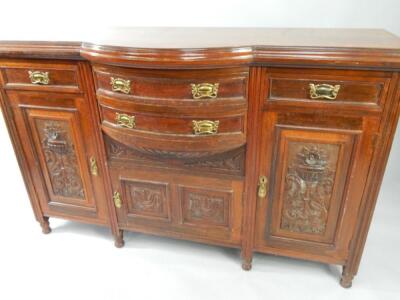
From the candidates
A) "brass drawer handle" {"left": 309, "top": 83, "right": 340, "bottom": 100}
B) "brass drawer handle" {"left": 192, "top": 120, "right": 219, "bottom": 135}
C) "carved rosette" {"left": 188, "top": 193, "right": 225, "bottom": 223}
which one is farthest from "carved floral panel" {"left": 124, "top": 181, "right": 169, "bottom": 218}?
"brass drawer handle" {"left": 309, "top": 83, "right": 340, "bottom": 100}

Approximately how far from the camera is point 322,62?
0.99m

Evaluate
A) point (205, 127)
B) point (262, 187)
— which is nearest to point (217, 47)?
point (205, 127)

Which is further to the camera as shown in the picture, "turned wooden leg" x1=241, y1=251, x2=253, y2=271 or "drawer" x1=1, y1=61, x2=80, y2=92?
"turned wooden leg" x1=241, y1=251, x2=253, y2=271

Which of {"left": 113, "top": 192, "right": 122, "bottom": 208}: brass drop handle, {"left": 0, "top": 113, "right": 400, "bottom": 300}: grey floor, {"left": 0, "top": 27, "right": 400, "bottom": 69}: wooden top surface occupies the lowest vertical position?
{"left": 0, "top": 113, "right": 400, "bottom": 300}: grey floor

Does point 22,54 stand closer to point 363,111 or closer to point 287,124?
point 287,124

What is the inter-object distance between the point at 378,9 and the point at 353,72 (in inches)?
31.9

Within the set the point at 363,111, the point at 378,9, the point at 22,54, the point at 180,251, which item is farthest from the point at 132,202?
the point at 378,9

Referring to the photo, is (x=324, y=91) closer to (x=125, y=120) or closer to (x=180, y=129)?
(x=180, y=129)

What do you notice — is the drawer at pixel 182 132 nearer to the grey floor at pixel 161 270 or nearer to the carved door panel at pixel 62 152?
the carved door panel at pixel 62 152

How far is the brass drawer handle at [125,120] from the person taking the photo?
118 centimetres

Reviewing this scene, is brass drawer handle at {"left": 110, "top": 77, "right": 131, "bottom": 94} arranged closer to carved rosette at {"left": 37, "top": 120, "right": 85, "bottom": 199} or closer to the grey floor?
carved rosette at {"left": 37, "top": 120, "right": 85, "bottom": 199}

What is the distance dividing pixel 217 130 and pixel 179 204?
0.43 metres

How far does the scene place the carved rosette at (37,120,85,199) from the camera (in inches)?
55.2

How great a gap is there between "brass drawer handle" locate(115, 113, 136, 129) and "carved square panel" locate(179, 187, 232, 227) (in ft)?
1.16
